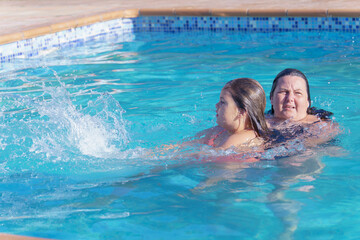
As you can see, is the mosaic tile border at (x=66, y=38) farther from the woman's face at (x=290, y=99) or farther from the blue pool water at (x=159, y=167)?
the woman's face at (x=290, y=99)

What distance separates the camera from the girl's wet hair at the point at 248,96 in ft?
10.9

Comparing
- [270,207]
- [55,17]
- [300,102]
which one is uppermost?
[55,17]

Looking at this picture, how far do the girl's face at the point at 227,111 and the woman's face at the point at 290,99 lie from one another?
2.16ft

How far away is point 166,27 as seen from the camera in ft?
31.1

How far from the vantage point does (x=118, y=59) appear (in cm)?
746

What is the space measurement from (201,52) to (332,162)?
421 centimetres

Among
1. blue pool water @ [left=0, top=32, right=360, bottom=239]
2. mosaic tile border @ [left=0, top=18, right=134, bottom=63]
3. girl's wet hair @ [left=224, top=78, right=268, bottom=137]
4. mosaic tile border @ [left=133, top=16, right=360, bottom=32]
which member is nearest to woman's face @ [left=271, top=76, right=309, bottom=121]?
blue pool water @ [left=0, top=32, right=360, bottom=239]

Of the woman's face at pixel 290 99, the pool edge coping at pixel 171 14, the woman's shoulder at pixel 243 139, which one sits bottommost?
the woman's shoulder at pixel 243 139

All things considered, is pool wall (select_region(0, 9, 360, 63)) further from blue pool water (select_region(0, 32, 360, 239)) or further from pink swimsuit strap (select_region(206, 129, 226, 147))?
pink swimsuit strap (select_region(206, 129, 226, 147))

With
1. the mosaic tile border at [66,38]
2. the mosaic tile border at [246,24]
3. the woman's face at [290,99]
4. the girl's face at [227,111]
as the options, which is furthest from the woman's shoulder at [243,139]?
the mosaic tile border at [246,24]

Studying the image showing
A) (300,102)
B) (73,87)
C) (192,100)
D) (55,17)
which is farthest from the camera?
(55,17)

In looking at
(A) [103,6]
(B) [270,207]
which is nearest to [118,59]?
(A) [103,6]

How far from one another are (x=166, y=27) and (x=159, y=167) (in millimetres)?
6143

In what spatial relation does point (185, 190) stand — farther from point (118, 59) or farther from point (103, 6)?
point (103, 6)
